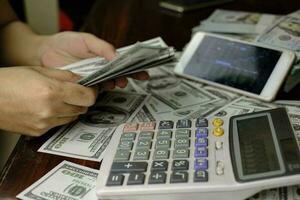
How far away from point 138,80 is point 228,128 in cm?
26

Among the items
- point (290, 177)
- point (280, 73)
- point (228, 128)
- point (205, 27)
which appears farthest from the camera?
point (205, 27)

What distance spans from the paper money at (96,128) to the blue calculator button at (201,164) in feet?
0.44

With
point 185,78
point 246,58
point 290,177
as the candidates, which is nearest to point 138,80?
point 185,78

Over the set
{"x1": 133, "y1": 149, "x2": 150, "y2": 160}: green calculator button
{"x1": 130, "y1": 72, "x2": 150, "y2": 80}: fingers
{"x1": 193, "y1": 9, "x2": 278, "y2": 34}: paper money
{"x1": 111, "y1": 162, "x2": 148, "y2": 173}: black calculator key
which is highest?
{"x1": 193, "y1": 9, "x2": 278, "y2": 34}: paper money

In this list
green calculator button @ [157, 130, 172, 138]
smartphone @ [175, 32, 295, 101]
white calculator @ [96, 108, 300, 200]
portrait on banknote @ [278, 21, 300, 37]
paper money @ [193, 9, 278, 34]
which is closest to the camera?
white calculator @ [96, 108, 300, 200]

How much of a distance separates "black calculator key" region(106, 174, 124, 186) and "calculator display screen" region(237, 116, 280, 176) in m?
0.13

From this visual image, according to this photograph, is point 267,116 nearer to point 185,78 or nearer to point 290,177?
point 290,177

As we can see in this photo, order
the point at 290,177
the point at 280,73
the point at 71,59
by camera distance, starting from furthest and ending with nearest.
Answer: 1. the point at 71,59
2. the point at 280,73
3. the point at 290,177

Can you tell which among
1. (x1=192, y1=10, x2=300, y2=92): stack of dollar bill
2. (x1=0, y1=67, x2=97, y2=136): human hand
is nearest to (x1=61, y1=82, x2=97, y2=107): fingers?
(x1=0, y1=67, x2=97, y2=136): human hand

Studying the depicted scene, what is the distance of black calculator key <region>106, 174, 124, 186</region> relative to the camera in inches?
19.0

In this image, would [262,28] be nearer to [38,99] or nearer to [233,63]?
[233,63]

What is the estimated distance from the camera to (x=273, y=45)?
0.77 meters

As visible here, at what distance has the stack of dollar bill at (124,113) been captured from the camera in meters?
0.52

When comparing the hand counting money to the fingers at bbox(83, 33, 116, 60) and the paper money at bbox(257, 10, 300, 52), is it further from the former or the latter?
the paper money at bbox(257, 10, 300, 52)
